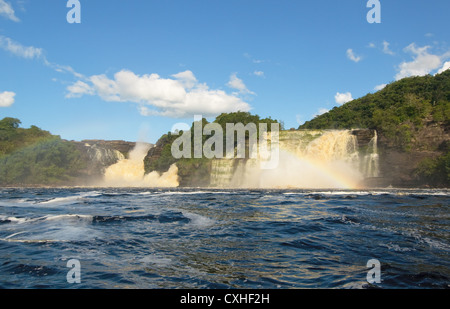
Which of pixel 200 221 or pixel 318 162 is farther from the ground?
pixel 318 162

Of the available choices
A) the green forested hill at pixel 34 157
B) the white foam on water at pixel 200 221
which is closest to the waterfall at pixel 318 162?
the white foam on water at pixel 200 221

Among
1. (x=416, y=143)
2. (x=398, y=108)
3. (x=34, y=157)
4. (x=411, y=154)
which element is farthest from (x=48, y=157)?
(x=416, y=143)

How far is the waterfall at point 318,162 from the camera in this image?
5381 centimetres

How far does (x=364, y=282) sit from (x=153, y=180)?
7481cm

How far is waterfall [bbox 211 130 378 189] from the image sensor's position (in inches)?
2119

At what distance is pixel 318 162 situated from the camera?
182ft

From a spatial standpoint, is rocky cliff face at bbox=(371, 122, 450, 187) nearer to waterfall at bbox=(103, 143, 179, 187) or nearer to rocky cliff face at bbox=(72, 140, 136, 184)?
waterfall at bbox=(103, 143, 179, 187)

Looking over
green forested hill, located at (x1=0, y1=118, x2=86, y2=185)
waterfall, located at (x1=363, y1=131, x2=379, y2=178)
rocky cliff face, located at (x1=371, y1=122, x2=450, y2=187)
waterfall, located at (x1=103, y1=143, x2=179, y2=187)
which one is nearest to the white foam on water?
waterfall, located at (x1=363, y1=131, x2=379, y2=178)

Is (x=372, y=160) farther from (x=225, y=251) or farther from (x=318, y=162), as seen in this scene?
(x=225, y=251)

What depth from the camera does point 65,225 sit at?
45.9 feet

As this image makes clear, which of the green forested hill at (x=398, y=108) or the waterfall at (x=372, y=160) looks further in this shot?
the green forested hill at (x=398, y=108)

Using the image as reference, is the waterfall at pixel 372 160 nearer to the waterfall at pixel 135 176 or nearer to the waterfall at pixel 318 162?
the waterfall at pixel 318 162

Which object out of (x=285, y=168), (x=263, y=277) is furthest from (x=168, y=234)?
(x=285, y=168)

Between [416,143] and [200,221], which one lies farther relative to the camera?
[416,143]
